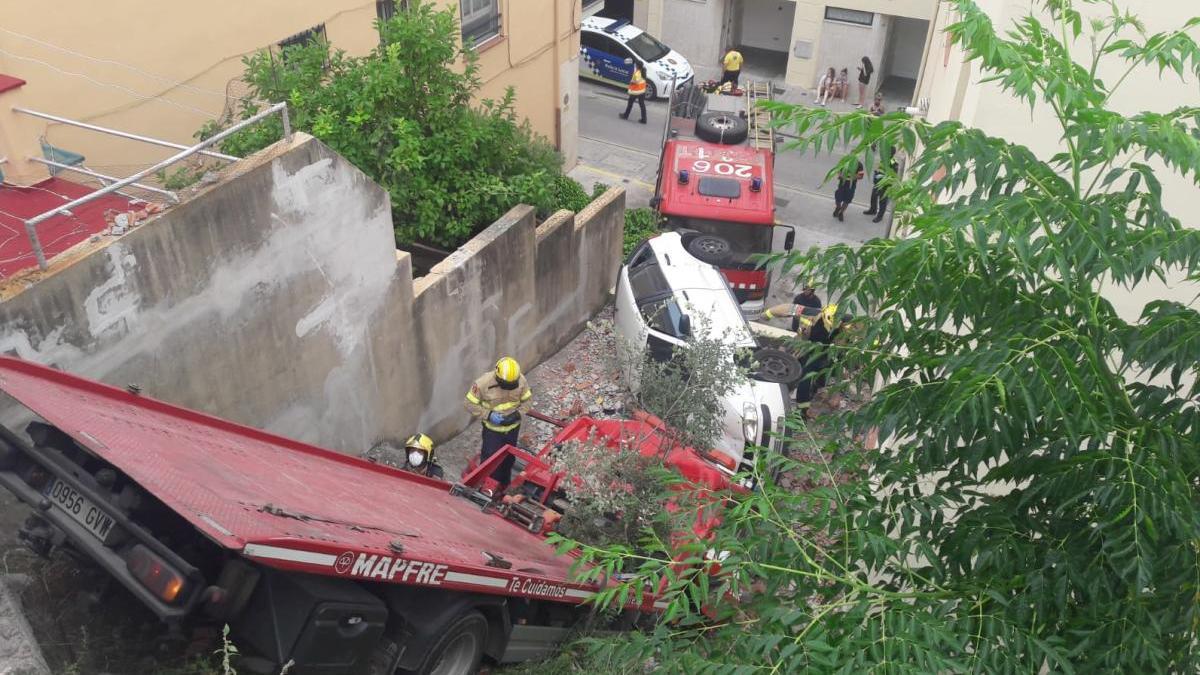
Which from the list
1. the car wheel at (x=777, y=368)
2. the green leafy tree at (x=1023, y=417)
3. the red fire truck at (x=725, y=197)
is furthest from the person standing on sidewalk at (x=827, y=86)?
the green leafy tree at (x=1023, y=417)

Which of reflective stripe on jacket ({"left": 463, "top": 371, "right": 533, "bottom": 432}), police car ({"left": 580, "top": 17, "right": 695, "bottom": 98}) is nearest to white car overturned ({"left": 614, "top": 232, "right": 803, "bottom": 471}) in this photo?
reflective stripe on jacket ({"left": 463, "top": 371, "right": 533, "bottom": 432})

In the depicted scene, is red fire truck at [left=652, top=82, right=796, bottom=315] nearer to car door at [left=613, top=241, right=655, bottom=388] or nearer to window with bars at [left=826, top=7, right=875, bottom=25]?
car door at [left=613, top=241, right=655, bottom=388]

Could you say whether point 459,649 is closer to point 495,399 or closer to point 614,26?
point 495,399

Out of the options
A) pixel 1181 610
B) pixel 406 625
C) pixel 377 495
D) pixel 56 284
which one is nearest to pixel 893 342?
pixel 1181 610

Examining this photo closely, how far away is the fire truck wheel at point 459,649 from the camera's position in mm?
5004

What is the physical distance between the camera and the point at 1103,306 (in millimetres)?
3398

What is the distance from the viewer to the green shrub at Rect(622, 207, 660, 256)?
13.1 meters

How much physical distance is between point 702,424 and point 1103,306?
444 centimetres

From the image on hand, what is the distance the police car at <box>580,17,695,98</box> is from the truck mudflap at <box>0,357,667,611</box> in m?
15.4

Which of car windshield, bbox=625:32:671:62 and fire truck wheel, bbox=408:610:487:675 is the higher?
fire truck wheel, bbox=408:610:487:675

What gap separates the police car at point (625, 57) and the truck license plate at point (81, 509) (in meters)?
17.3

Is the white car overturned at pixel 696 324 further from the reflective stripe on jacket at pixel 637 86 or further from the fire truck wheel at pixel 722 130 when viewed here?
the reflective stripe on jacket at pixel 637 86

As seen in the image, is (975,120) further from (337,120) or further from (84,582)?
(84,582)

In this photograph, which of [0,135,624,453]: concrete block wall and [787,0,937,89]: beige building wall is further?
[787,0,937,89]: beige building wall
